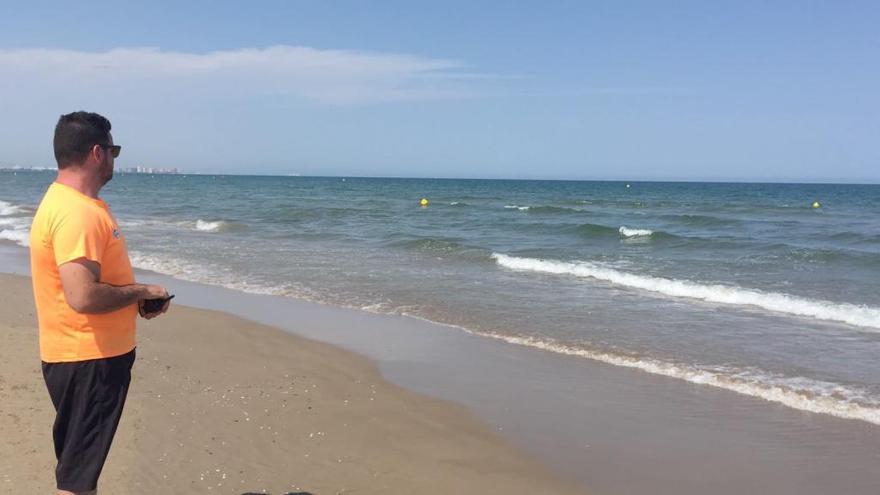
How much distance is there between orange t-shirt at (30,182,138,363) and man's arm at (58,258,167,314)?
0.10 feet

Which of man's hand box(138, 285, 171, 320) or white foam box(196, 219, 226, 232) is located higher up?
man's hand box(138, 285, 171, 320)

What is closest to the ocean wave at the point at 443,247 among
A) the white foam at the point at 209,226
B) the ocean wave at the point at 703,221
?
the white foam at the point at 209,226

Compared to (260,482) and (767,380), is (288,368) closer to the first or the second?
(260,482)

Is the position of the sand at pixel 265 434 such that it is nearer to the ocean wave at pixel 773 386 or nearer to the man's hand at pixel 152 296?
the man's hand at pixel 152 296

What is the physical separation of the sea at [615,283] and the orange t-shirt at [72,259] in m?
5.79

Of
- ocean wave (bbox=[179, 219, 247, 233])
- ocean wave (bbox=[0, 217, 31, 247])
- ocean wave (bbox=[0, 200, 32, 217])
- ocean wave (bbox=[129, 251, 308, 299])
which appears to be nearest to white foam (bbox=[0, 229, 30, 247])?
ocean wave (bbox=[0, 217, 31, 247])

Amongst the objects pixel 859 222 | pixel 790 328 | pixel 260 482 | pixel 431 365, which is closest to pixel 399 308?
pixel 431 365

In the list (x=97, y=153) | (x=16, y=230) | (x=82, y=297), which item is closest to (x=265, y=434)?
(x=82, y=297)

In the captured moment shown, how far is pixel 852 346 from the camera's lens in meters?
8.65

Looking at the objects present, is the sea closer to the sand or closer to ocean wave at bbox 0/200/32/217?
ocean wave at bbox 0/200/32/217

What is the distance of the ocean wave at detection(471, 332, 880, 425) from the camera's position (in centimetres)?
618

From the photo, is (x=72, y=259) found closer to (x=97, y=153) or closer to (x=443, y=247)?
(x=97, y=153)

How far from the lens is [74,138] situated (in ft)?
8.60

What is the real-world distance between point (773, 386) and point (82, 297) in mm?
6341
